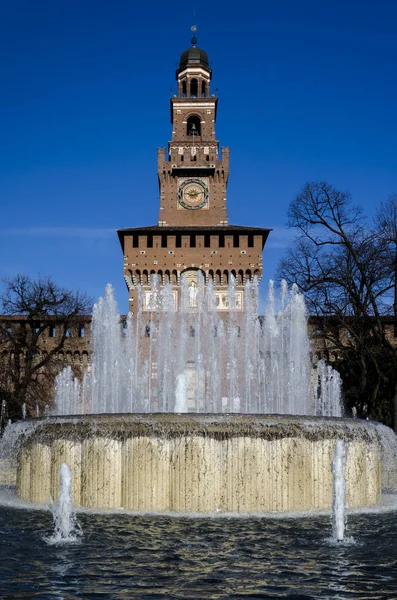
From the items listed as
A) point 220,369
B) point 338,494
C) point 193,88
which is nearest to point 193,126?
point 193,88

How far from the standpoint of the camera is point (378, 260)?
20.3 meters

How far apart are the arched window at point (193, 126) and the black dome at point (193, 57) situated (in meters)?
3.26

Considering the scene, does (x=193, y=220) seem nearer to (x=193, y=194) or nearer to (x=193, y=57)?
(x=193, y=194)

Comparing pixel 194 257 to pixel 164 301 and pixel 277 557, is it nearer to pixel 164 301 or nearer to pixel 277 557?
pixel 164 301

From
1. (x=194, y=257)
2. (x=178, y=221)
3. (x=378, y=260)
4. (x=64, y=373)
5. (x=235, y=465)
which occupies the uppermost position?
(x=178, y=221)

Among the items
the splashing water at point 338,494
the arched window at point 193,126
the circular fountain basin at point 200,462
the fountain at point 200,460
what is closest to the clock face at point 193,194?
the arched window at point 193,126

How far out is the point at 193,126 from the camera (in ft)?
135

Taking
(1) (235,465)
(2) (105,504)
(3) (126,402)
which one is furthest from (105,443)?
(3) (126,402)

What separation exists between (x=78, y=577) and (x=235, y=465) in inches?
139

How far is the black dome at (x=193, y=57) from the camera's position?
41469mm

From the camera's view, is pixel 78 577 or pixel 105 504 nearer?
pixel 78 577

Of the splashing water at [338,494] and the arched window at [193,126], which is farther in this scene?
the arched window at [193,126]

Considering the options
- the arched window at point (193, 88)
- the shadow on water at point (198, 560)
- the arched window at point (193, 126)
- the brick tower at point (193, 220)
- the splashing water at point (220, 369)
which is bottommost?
the shadow on water at point (198, 560)

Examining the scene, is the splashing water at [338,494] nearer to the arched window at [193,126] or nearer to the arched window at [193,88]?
the arched window at [193,126]
